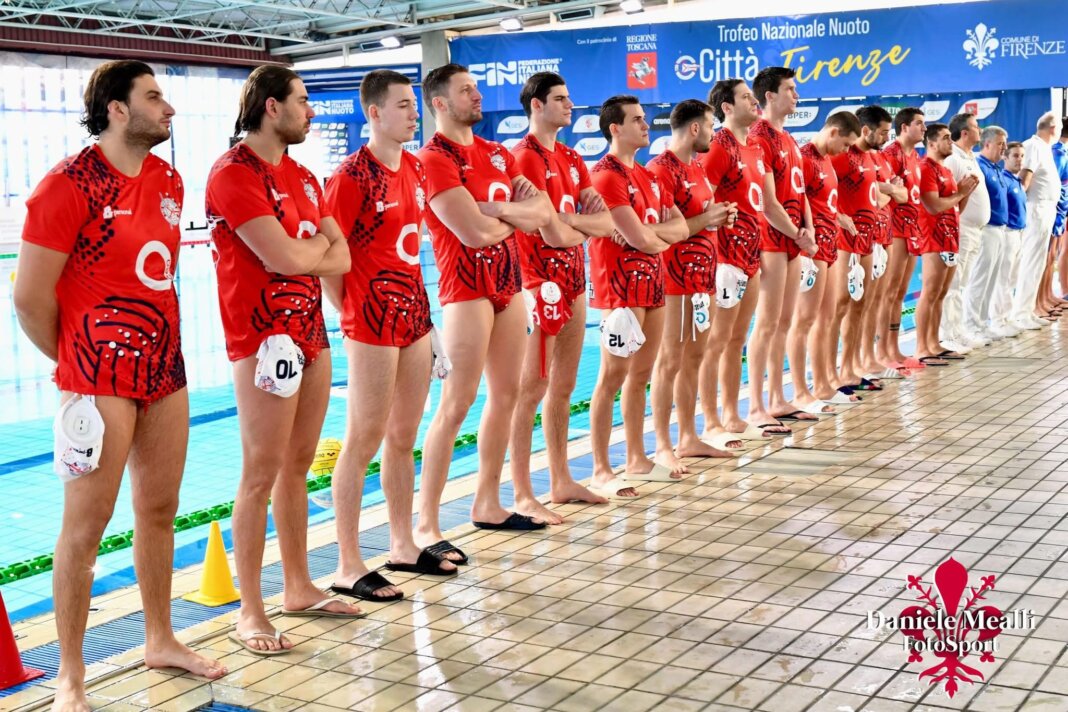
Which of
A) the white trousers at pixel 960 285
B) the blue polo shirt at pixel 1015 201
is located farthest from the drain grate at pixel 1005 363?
the blue polo shirt at pixel 1015 201

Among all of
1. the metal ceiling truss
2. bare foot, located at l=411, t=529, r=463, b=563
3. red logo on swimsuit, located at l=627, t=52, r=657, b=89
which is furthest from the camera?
the metal ceiling truss

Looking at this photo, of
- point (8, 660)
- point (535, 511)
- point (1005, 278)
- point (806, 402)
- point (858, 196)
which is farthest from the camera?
point (1005, 278)

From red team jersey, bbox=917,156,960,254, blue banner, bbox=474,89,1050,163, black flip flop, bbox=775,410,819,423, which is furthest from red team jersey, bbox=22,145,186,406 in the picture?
blue banner, bbox=474,89,1050,163

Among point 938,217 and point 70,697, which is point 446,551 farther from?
point 938,217

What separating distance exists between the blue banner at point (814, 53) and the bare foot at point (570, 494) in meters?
10.9

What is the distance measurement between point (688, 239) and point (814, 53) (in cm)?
1024

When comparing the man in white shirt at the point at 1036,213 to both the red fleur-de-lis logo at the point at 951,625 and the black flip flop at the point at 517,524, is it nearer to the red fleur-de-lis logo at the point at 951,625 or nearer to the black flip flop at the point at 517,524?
the black flip flop at the point at 517,524

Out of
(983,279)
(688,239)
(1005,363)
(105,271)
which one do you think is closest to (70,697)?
(105,271)

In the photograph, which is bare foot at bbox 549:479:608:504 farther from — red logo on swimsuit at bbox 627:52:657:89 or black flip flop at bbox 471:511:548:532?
red logo on swimsuit at bbox 627:52:657:89

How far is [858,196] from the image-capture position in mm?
8180

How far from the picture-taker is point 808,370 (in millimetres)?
10109

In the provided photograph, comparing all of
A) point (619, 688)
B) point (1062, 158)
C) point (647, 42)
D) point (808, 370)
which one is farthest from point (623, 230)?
point (647, 42)

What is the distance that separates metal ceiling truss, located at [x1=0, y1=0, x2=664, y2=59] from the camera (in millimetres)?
20297

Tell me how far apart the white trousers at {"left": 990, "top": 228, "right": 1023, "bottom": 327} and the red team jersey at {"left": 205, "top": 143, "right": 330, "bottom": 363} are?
7958 mm
